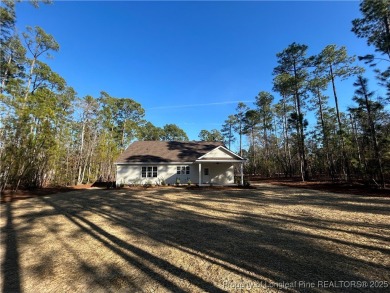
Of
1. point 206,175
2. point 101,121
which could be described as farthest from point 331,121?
point 101,121

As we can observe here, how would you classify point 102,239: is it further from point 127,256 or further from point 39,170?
point 39,170

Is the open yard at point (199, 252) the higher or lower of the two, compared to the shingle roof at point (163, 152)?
lower

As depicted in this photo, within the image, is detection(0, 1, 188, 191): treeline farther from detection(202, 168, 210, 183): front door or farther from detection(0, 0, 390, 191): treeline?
detection(202, 168, 210, 183): front door

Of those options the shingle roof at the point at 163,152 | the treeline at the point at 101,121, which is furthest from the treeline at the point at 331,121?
the shingle roof at the point at 163,152

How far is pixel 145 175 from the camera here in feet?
71.8

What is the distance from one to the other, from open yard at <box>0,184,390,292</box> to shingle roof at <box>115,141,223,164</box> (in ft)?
45.4

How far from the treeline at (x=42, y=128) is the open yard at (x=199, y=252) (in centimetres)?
963

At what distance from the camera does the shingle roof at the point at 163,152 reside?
2203 centimetres

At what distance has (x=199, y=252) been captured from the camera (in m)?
4.66

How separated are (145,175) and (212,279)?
19.2 meters

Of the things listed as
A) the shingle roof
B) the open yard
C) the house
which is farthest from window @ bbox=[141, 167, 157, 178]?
the open yard

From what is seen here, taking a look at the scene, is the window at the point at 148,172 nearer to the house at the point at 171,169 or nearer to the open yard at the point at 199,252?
the house at the point at 171,169

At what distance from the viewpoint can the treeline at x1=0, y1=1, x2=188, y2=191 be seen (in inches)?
602

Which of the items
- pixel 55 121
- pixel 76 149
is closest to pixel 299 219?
pixel 55 121
